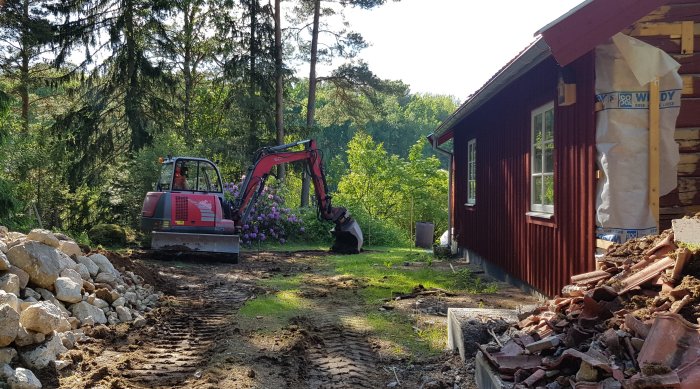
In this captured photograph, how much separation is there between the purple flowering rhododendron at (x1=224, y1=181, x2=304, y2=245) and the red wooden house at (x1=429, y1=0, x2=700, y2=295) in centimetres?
1143

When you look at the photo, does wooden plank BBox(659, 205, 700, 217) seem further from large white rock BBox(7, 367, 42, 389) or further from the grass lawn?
large white rock BBox(7, 367, 42, 389)

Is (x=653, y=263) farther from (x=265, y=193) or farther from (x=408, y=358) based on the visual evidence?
(x=265, y=193)

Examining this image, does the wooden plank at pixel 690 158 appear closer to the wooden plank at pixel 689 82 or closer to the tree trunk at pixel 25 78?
the wooden plank at pixel 689 82

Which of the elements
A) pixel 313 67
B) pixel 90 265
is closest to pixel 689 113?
pixel 90 265

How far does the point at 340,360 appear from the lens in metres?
5.81

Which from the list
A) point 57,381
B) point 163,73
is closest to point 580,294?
point 57,381

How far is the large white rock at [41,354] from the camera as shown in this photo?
513 cm

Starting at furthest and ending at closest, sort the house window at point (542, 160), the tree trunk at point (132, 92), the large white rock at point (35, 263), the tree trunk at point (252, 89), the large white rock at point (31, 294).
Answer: the tree trunk at point (252, 89)
the tree trunk at point (132, 92)
the house window at point (542, 160)
the large white rock at point (35, 263)
the large white rock at point (31, 294)

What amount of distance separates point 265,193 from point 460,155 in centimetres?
905

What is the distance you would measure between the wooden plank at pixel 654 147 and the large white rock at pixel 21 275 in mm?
6545

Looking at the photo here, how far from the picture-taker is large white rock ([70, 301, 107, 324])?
6.85 m

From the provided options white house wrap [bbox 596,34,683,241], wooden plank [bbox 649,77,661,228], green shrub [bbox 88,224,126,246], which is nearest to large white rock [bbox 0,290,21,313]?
white house wrap [bbox 596,34,683,241]

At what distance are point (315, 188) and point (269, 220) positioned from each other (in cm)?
557

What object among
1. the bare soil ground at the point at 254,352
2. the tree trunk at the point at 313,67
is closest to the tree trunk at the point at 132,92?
the tree trunk at the point at 313,67
